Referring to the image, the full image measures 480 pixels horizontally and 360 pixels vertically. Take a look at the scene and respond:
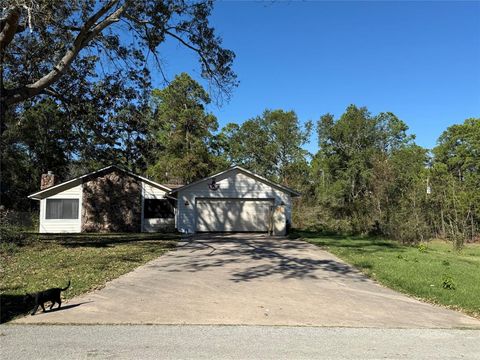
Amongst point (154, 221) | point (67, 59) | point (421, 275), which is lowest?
point (421, 275)

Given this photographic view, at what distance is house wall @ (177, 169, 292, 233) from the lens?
26.7 meters

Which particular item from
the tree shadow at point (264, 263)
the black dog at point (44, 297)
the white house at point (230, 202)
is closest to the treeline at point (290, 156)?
the white house at point (230, 202)

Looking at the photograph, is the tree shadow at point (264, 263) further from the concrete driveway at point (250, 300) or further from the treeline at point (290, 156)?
the treeline at point (290, 156)

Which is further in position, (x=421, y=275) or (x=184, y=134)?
A: (x=184, y=134)

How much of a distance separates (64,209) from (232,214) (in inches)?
423

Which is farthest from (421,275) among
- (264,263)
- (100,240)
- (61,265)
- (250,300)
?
(100,240)

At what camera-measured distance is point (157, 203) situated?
2861 cm

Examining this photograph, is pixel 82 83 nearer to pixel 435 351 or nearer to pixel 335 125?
pixel 435 351

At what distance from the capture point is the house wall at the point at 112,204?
28133 millimetres

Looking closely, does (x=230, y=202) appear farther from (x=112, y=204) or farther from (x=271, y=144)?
(x=271, y=144)

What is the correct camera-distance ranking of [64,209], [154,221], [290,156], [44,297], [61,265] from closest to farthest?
1. [44,297]
2. [61,265]
3. [154,221]
4. [64,209]
5. [290,156]

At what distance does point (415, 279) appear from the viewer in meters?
11.0

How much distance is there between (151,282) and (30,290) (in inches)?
98.1

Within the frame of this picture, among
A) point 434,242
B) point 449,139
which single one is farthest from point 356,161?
point 434,242
